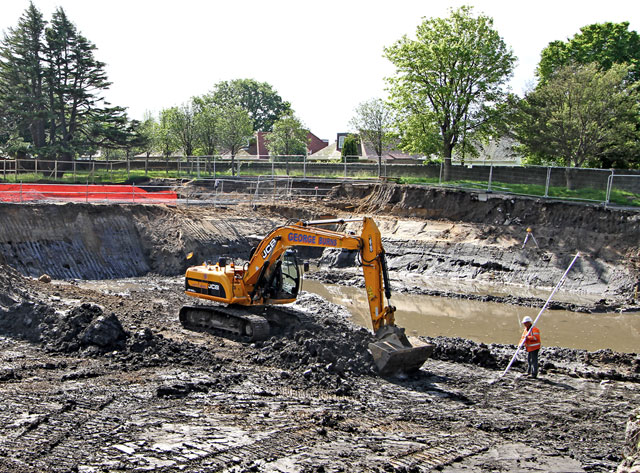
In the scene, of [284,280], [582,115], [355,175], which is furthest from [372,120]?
[284,280]

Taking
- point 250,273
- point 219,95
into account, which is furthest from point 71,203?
point 219,95

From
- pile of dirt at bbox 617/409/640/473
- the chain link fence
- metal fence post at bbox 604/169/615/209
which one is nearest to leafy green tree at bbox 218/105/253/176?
the chain link fence

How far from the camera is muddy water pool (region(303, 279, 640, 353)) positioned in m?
16.0

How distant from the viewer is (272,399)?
33.2 ft

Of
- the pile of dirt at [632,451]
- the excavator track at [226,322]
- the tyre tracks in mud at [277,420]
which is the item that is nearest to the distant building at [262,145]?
the excavator track at [226,322]

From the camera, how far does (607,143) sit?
27.4 m

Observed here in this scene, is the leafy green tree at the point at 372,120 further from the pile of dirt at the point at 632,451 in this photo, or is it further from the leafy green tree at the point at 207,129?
the pile of dirt at the point at 632,451

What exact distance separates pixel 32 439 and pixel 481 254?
20021 mm

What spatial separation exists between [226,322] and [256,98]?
235 feet

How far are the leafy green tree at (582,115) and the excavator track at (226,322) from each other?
18.6 m

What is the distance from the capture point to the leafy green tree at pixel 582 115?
88.5 feet

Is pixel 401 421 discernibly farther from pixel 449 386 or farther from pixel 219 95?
pixel 219 95

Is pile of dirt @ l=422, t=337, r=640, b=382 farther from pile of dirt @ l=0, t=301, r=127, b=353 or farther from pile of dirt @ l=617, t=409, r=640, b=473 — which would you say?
pile of dirt @ l=0, t=301, r=127, b=353

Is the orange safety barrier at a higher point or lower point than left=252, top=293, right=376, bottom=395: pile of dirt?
higher
